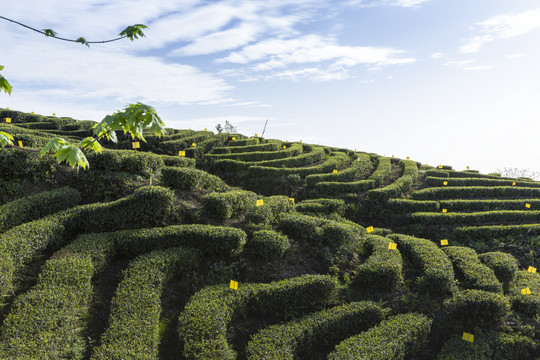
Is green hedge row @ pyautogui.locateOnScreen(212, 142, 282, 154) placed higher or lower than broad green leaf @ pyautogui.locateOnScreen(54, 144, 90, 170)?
higher

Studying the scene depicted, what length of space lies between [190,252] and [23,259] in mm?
3719

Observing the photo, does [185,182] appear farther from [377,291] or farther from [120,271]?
[377,291]

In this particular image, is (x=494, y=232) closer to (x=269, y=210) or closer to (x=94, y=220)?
(x=269, y=210)

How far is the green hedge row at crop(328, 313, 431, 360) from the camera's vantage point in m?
7.64

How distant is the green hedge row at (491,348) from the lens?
333 inches

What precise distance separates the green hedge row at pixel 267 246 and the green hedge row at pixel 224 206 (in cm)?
137

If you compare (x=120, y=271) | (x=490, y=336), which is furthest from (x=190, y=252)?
(x=490, y=336)

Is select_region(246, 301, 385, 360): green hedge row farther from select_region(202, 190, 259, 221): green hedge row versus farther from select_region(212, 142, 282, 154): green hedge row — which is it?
select_region(212, 142, 282, 154): green hedge row

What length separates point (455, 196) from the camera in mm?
18188

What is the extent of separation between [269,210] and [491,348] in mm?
6735

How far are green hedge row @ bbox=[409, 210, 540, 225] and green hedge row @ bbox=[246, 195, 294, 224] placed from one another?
6150 mm

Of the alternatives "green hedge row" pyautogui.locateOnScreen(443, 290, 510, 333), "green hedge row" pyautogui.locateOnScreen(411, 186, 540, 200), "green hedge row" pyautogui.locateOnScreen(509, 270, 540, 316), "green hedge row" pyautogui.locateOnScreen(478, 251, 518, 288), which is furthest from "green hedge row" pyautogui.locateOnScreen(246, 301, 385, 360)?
"green hedge row" pyautogui.locateOnScreen(411, 186, 540, 200)

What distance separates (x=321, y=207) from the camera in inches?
559

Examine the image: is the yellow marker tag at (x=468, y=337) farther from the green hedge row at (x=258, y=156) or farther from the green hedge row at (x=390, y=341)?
the green hedge row at (x=258, y=156)
